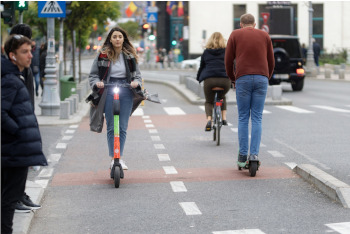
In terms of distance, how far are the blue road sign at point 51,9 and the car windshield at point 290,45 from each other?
11761 millimetres

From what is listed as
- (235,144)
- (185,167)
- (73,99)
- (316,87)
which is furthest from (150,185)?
(316,87)

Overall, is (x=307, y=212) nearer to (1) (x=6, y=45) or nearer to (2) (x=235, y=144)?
(1) (x=6, y=45)

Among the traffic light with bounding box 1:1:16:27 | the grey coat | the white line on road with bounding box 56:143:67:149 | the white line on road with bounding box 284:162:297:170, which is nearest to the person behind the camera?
the grey coat

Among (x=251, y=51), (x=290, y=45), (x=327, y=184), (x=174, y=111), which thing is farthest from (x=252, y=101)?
(x=290, y=45)

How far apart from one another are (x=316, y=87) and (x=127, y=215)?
26.2m

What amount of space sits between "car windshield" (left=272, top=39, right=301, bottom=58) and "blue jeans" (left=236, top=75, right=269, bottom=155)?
1963 centimetres

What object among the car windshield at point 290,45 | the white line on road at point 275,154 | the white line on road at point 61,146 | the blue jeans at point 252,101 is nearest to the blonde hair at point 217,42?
the white line on road at point 275,154

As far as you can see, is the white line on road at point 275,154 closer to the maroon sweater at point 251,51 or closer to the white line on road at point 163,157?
the white line on road at point 163,157

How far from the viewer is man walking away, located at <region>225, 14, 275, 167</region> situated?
9.31 metres

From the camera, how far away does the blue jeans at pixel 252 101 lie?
930 centimetres

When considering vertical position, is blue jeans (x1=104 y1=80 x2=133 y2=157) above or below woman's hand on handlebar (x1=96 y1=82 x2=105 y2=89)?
below

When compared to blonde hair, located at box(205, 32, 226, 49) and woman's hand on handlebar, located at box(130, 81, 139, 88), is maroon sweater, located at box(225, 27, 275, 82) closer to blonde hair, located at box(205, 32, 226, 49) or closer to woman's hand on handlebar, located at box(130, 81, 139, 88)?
woman's hand on handlebar, located at box(130, 81, 139, 88)

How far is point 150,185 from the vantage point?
8.76m

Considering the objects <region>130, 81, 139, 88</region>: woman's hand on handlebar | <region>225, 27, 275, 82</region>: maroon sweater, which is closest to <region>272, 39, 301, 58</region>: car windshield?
<region>225, 27, 275, 82</region>: maroon sweater
